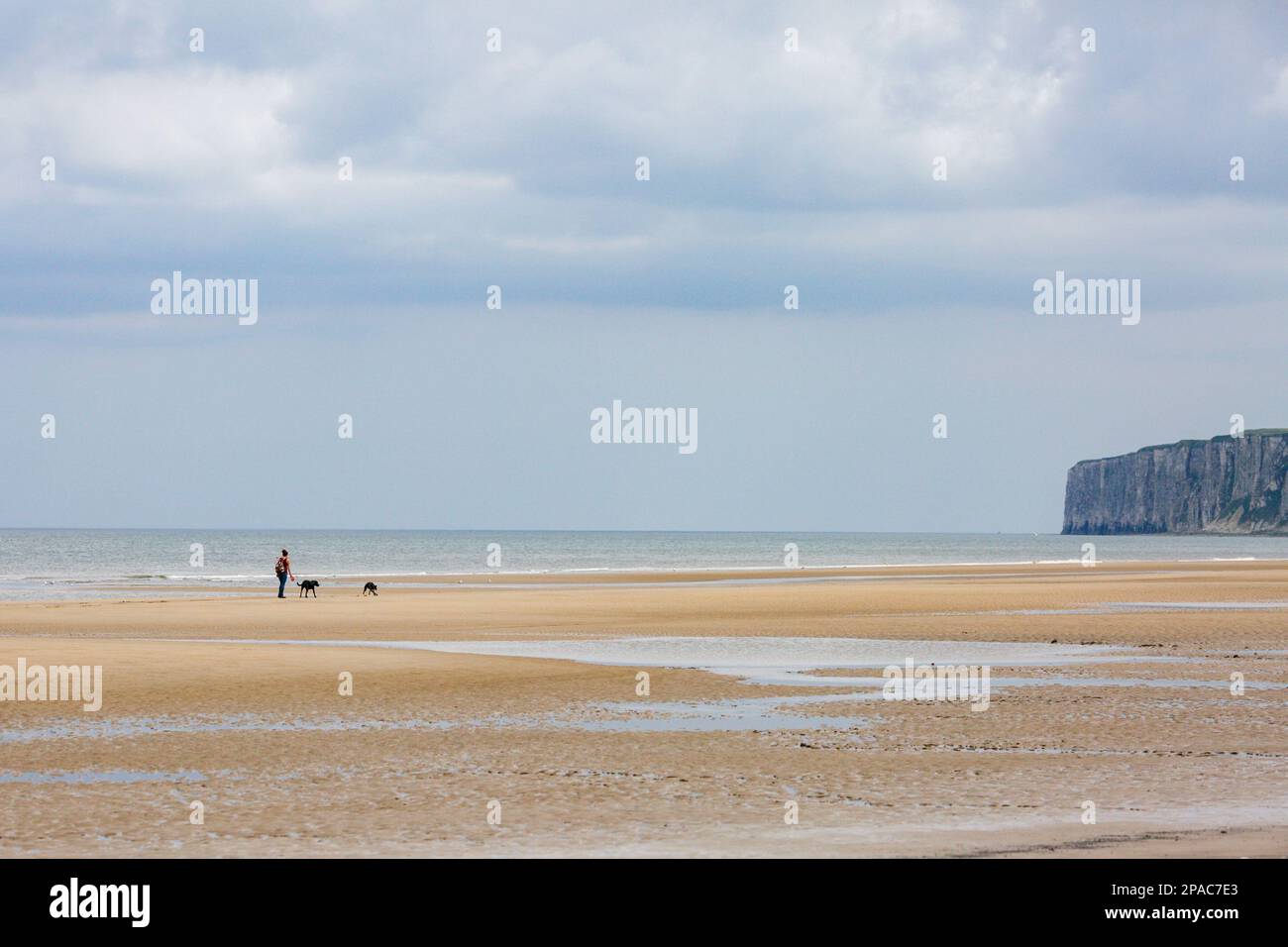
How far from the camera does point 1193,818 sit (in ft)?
44.0

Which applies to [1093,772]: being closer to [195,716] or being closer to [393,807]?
[393,807]

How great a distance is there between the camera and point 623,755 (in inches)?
694

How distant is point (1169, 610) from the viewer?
4697 cm

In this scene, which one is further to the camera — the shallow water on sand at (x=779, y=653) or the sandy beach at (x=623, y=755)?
the shallow water on sand at (x=779, y=653)

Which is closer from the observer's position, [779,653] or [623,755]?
[623,755]

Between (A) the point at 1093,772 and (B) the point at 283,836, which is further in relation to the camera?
(A) the point at 1093,772

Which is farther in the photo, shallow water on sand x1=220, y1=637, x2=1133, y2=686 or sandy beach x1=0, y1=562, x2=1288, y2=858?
shallow water on sand x1=220, y1=637, x2=1133, y2=686

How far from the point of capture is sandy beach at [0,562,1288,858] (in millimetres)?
12961

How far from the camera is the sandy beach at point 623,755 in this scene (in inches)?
510

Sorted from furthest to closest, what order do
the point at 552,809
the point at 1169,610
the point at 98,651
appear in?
the point at 1169,610
the point at 98,651
the point at 552,809
